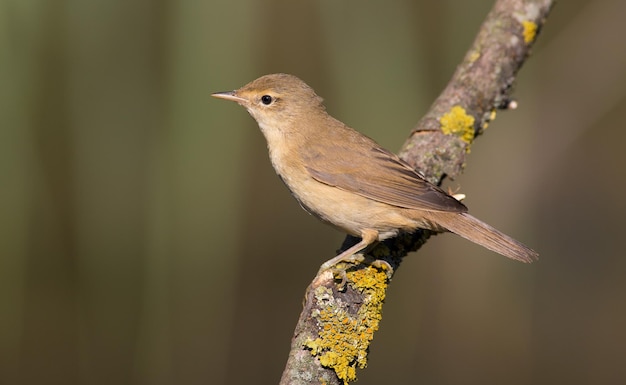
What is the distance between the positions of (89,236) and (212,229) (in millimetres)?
875

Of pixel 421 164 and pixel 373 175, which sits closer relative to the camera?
pixel 373 175

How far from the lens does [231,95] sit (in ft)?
12.7

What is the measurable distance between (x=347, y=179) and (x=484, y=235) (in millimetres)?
683

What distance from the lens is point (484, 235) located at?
10.7 ft

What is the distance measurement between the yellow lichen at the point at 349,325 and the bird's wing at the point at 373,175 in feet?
1.29

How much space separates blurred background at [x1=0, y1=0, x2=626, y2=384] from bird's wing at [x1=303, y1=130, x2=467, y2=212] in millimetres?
376

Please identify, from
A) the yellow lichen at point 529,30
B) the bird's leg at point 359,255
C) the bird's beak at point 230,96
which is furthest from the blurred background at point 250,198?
the bird's leg at point 359,255

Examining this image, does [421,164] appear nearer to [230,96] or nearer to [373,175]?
[373,175]

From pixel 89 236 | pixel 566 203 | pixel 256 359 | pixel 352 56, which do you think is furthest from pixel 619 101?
pixel 89 236

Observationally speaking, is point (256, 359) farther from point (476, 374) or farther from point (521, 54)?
point (521, 54)

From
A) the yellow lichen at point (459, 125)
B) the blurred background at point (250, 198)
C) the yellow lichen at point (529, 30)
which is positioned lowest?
the blurred background at point (250, 198)

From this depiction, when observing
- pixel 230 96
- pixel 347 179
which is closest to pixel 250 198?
pixel 230 96

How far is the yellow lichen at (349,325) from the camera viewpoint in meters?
2.70

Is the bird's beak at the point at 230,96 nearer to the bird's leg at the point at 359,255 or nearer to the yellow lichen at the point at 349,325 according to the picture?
the bird's leg at the point at 359,255
